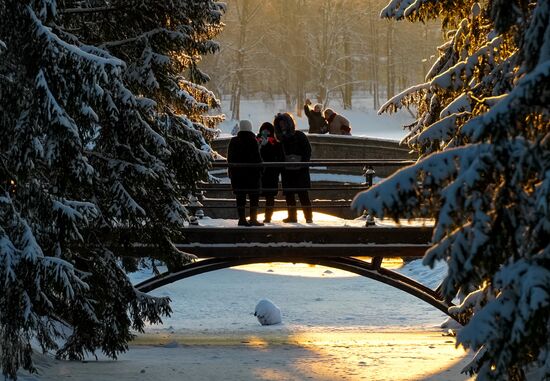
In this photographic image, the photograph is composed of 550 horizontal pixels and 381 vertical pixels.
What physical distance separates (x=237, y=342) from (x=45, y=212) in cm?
928

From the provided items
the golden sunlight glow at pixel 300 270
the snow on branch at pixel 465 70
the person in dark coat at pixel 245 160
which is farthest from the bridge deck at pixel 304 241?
the golden sunlight glow at pixel 300 270

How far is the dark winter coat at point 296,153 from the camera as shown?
671 inches

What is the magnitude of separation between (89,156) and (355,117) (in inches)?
2373

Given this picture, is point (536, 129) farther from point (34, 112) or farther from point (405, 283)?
point (405, 283)

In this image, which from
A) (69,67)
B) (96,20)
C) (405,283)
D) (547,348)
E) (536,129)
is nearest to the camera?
(547,348)

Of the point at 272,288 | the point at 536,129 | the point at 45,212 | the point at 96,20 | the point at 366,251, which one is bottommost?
the point at 272,288

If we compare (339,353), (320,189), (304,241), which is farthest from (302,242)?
(339,353)

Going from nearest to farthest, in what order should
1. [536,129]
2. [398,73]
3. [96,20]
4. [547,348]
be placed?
[547,348], [536,129], [96,20], [398,73]

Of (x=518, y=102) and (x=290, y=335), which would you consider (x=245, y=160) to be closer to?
(x=290, y=335)

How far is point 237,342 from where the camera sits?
63.2 ft

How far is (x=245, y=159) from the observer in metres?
16.2

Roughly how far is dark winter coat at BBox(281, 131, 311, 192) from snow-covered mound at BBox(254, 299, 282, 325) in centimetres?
494

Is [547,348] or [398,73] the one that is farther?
[398,73]

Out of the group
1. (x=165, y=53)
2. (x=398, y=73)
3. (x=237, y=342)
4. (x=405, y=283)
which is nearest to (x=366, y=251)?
(x=405, y=283)
